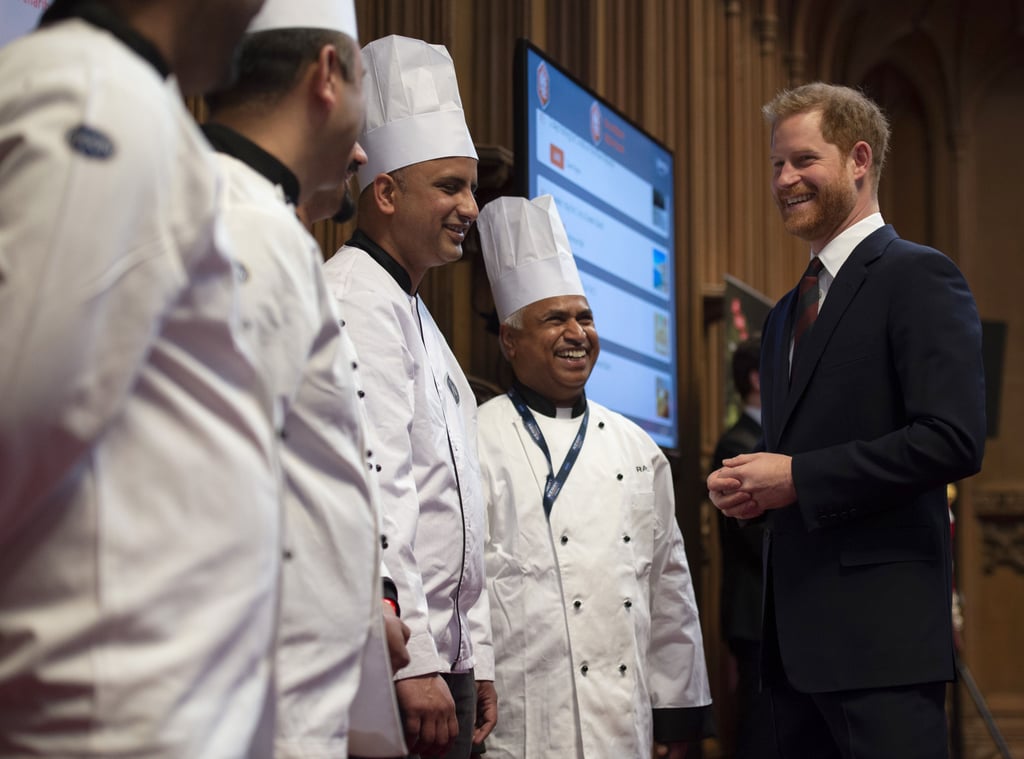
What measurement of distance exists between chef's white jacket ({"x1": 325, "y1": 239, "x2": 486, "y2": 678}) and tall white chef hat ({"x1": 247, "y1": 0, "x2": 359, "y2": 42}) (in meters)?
0.87

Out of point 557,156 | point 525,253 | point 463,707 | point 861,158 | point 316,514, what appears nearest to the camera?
point 316,514

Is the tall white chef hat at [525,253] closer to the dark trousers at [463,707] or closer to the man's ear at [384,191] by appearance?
the man's ear at [384,191]

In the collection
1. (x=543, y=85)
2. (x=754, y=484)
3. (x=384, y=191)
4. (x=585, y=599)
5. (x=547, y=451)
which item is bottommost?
(x=585, y=599)

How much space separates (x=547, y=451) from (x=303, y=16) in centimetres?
205

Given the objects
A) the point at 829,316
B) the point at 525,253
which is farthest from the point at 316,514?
the point at 525,253

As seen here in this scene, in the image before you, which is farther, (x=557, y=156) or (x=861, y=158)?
(x=557, y=156)

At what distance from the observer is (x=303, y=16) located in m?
1.65

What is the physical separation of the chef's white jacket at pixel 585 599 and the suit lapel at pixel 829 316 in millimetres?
952

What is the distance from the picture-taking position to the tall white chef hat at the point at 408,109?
9.78ft

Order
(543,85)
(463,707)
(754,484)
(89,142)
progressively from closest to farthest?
1. (89,142)
2. (754,484)
3. (463,707)
4. (543,85)

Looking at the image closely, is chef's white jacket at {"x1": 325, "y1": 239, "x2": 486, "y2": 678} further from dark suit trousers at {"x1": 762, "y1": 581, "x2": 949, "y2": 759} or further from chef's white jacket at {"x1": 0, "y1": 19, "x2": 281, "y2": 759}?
chef's white jacket at {"x1": 0, "y1": 19, "x2": 281, "y2": 759}

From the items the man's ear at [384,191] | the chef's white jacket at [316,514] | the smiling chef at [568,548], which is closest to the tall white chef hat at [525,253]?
the smiling chef at [568,548]

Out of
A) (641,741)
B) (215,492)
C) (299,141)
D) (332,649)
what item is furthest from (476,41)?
(215,492)

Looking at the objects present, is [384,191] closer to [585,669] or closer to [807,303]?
[807,303]
